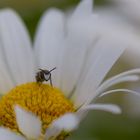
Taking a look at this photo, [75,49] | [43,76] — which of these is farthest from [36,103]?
[75,49]

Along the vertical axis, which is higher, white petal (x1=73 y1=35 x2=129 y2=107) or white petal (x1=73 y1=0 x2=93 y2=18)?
white petal (x1=73 y1=0 x2=93 y2=18)

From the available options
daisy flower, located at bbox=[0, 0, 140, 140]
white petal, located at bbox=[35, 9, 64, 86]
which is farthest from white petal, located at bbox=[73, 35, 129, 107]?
white petal, located at bbox=[35, 9, 64, 86]

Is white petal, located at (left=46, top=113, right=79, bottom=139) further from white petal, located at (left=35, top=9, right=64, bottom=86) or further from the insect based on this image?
white petal, located at (left=35, top=9, right=64, bottom=86)

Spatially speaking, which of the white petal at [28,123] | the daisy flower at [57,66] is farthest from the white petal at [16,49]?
the white petal at [28,123]

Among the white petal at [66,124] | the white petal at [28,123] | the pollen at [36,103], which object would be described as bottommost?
the white petal at [66,124]

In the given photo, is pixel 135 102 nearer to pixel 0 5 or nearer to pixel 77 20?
pixel 77 20

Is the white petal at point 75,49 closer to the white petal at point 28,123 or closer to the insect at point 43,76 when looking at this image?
the insect at point 43,76

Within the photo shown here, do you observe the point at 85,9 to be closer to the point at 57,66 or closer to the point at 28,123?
the point at 57,66
